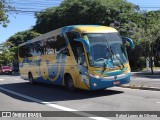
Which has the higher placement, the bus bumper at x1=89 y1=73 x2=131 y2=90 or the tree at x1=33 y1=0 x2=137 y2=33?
the tree at x1=33 y1=0 x2=137 y2=33

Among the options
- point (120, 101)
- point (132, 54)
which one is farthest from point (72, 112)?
point (132, 54)

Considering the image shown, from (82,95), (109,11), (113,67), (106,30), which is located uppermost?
(109,11)

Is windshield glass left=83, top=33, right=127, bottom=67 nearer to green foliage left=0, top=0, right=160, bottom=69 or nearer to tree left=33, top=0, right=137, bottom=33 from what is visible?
green foliage left=0, top=0, right=160, bottom=69

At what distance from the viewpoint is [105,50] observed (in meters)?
16.4

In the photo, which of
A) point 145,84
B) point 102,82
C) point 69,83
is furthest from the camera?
point 145,84

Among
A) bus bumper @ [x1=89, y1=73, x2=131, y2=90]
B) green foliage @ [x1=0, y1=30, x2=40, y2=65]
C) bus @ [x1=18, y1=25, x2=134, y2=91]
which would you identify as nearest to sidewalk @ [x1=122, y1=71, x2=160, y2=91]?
bus @ [x1=18, y1=25, x2=134, y2=91]

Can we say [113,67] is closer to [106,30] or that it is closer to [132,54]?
[106,30]

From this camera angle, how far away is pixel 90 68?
16.0 m

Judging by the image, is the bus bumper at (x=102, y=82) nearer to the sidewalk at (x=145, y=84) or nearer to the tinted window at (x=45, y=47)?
the sidewalk at (x=145, y=84)

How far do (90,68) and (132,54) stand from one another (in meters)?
35.2

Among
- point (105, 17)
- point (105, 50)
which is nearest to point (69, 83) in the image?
point (105, 50)

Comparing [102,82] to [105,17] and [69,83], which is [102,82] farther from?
[105,17]

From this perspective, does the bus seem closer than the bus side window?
Yes

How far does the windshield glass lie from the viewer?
1606 cm
